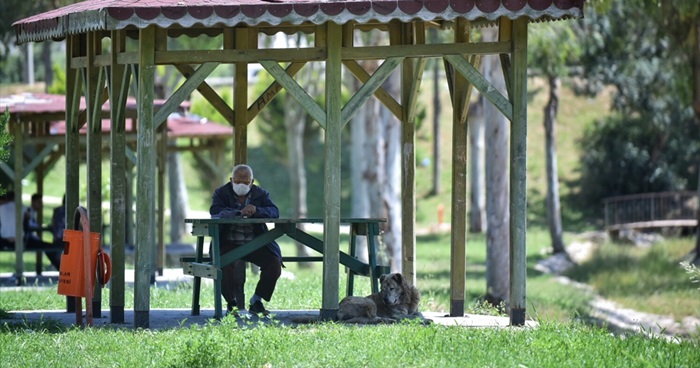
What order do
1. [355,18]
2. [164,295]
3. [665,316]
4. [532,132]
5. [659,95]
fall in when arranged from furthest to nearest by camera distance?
[532,132]
[659,95]
[665,316]
[164,295]
[355,18]

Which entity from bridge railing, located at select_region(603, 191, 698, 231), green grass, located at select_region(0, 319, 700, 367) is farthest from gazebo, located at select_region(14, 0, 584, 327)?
bridge railing, located at select_region(603, 191, 698, 231)

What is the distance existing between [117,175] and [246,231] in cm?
135

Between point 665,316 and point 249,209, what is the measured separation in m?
11.6

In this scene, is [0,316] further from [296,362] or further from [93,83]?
[296,362]

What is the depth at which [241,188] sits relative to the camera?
43.2ft

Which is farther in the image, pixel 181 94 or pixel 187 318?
pixel 187 318

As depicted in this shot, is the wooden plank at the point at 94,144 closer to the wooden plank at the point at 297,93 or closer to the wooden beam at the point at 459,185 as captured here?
the wooden plank at the point at 297,93

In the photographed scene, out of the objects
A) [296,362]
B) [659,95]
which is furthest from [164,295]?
[659,95]

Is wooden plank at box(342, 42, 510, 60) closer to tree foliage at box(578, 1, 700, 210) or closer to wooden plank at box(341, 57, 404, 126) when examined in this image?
wooden plank at box(341, 57, 404, 126)

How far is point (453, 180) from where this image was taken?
14117mm

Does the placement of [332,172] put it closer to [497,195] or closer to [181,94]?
[181,94]

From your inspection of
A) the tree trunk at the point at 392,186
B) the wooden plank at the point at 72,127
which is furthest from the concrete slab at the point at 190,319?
the tree trunk at the point at 392,186

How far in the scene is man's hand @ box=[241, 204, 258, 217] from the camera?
1275cm

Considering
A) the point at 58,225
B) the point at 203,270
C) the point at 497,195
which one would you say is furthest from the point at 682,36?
the point at 203,270
